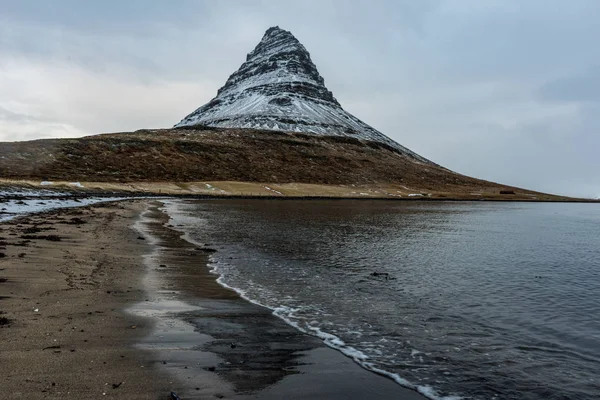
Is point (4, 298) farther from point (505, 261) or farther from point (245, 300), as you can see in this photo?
point (505, 261)

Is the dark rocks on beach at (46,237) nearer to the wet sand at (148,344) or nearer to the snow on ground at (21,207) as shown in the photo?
the wet sand at (148,344)

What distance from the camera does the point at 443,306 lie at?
44.4 feet

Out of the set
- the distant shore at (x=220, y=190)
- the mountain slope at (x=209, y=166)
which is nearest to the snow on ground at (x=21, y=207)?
the distant shore at (x=220, y=190)

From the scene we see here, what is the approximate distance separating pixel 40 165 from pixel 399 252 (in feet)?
369

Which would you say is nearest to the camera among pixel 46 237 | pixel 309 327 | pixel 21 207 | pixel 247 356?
pixel 247 356

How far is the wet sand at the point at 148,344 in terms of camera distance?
261 inches

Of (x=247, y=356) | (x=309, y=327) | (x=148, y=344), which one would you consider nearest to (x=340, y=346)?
(x=309, y=327)

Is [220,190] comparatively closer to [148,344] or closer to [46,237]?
[46,237]

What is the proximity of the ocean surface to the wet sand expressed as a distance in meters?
1.17

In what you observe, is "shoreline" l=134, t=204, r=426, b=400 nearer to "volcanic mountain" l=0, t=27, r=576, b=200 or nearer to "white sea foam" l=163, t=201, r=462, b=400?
"white sea foam" l=163, t=201, r=462, b=400

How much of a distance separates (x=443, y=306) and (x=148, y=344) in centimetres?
955

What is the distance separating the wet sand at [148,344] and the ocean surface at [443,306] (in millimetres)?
1167

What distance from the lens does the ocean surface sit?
844 cm

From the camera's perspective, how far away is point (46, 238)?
2119cm
